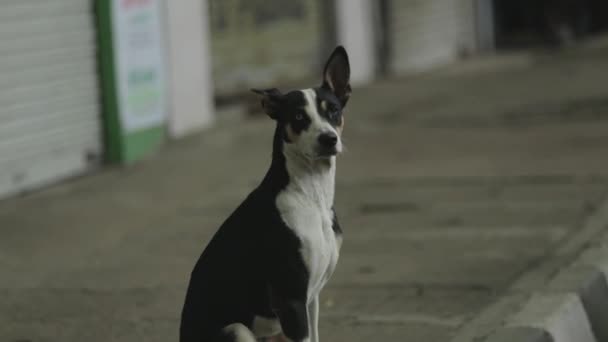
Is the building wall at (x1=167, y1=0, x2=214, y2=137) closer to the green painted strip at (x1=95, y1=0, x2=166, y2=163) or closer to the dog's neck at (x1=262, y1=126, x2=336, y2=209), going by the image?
the green painted strip at (x1=95, y1=0, x2=166, y2=163)

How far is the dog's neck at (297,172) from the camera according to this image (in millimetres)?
4156

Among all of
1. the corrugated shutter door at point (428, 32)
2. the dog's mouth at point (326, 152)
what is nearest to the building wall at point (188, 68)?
the corrugated shutter door at point (428, 32)

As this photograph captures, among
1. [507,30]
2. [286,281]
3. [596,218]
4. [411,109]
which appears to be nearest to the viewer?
[286,281]

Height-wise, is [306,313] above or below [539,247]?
above

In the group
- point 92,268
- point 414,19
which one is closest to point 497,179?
point 92,268

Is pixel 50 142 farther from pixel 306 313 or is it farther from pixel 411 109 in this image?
pixel 306 313

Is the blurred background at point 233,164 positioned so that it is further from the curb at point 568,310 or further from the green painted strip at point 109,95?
the curb at point 568,310

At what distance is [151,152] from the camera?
34.8 feet

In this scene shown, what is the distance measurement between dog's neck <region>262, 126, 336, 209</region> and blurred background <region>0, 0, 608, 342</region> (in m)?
1.21

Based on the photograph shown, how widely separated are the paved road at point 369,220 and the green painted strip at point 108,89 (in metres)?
0.27

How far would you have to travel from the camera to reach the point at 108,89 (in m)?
10.1

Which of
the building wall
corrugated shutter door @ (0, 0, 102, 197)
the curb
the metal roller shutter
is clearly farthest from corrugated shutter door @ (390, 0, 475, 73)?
the curb

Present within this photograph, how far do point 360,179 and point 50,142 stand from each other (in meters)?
2.33

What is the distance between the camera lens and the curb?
193 inches
